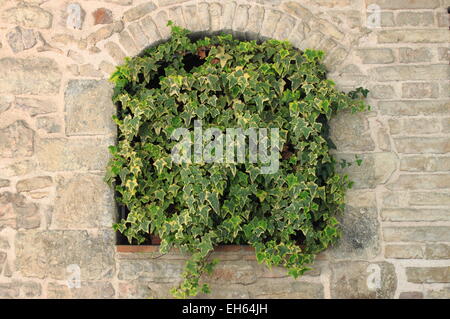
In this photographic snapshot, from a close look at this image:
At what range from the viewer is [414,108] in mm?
3369

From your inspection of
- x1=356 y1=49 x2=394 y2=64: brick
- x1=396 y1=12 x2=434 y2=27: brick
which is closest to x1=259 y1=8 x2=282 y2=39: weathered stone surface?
x1=356 y1=49 x2=394 y2=64: brick

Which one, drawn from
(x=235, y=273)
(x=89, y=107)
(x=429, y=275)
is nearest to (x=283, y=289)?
(x=235, y=273)

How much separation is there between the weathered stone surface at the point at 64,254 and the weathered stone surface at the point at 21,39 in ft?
3.85

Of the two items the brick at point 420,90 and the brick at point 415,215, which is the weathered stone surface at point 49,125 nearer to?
the brick at point 415,215

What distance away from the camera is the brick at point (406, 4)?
3.47 m

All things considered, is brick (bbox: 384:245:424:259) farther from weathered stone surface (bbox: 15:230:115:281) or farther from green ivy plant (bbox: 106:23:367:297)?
weathered stone surface (bbox: 15:230:115:281)

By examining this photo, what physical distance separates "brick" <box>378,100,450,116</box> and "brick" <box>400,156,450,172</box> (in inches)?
11.2

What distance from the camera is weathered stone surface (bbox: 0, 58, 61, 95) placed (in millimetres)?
3402

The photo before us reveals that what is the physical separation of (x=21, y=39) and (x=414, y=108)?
2511 mm

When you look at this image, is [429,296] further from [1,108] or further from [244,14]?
[1,108]

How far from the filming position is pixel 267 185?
323 centimetres

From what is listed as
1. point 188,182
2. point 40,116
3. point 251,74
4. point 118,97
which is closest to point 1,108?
point 40,116

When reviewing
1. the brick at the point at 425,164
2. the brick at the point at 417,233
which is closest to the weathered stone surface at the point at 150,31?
the brick at the point at 425,164

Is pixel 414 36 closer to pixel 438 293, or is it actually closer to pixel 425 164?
pixel 425 164
